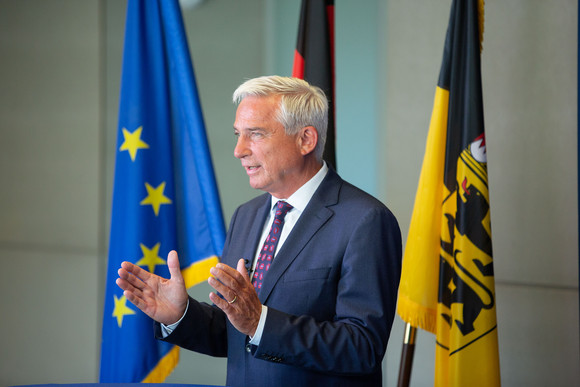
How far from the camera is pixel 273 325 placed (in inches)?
64.7

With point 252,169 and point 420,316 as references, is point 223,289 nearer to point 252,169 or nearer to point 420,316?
point 252,169

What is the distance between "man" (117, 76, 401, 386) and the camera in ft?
5.47

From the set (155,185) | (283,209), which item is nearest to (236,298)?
(283,209)

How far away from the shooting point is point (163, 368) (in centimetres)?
280

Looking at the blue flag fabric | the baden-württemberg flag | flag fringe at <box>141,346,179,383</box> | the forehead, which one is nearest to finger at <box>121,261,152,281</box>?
the forehead

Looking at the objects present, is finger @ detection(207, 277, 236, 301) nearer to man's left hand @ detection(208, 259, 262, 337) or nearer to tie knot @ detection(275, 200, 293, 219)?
man's left hand @ detection(208, 259, 262, 337)

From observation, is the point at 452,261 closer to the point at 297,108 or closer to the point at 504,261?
the point at 504,261

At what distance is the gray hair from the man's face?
17 mm

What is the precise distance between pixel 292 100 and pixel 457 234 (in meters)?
0.97

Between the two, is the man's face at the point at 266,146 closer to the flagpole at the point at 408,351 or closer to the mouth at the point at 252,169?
the mouth at the point at 252,169

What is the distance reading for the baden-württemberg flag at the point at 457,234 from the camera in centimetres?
251

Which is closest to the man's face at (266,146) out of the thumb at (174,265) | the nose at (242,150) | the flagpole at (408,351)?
the nose at (242,150)

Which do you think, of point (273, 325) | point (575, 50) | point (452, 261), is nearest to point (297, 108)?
point (273, 325)

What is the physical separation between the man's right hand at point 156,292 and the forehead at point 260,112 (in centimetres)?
46
